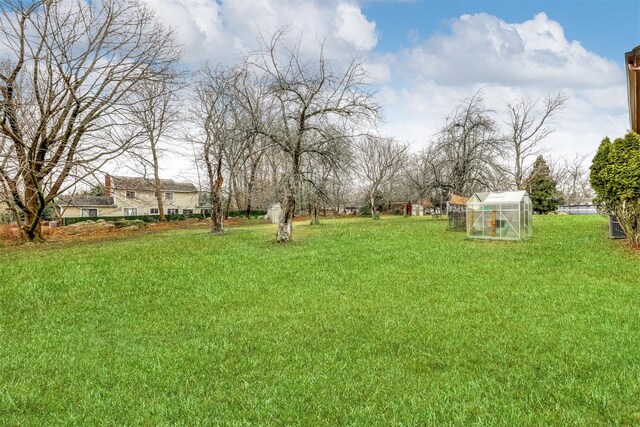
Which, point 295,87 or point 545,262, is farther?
point 295,87

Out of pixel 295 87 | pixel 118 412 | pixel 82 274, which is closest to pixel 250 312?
pixel 118 412

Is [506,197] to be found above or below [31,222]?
above

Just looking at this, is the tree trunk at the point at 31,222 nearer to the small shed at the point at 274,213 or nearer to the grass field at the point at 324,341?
the grass field at the point at 324,341

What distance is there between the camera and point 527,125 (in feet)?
120

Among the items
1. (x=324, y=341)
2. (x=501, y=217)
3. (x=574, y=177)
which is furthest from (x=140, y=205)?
(x=574, y=177)

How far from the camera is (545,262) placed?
10.7m

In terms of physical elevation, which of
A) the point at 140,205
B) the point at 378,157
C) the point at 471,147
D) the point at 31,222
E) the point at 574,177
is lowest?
the point at 31,222

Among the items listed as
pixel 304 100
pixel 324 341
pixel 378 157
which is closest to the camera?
pixel 324 341

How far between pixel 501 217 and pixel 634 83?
6963mm

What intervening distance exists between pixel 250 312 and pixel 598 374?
5.37 m

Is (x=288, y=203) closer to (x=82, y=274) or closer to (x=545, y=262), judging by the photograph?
(x=82, y=274)

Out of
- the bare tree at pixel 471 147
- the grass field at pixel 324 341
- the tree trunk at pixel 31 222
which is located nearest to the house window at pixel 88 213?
the tree trunk at pixel 31 222

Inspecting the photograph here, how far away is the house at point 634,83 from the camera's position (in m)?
7.67

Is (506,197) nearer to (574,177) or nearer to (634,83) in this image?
(634,83)
